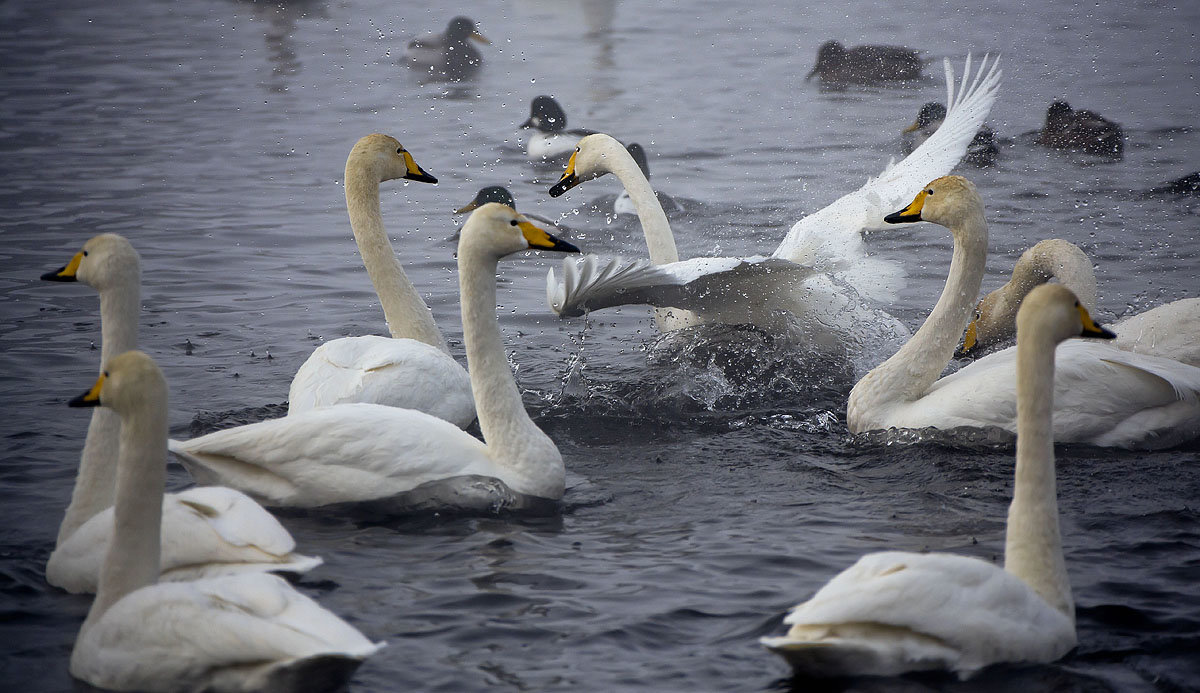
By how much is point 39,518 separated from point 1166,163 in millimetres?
11911

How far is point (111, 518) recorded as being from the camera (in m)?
4.62

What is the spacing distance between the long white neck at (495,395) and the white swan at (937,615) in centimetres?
170

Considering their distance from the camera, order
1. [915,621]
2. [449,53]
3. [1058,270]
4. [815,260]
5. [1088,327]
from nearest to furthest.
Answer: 1. [915,621]
2. [1088,327]
3. [1058,270]
4. [815,260]
5. [449,53]

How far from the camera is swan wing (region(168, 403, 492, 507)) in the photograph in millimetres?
5379

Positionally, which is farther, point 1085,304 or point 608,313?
point 608,313

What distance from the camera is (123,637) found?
3941 mm

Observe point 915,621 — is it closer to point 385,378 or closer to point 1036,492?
point 1036,492

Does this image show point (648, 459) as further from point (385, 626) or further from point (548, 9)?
point (548, 9)

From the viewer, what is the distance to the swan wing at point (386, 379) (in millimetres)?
6117

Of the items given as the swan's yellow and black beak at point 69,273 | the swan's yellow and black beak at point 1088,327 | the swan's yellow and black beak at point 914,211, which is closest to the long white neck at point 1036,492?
the swan's yellow and black beak at point 1088,327

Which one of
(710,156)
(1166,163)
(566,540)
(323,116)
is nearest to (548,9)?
(323,116)

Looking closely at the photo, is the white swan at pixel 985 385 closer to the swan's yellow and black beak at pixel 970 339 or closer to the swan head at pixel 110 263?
the swan's yellow and black beak at pixel 970 339

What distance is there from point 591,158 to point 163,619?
5.16 m

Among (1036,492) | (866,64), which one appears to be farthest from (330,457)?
(866,64)
